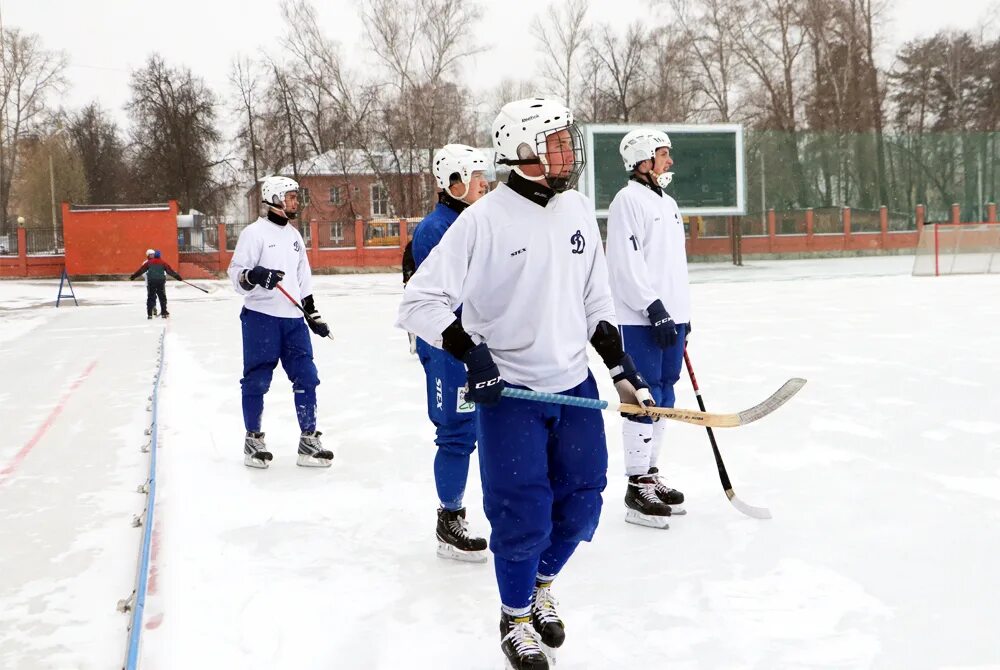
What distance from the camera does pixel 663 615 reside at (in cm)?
313

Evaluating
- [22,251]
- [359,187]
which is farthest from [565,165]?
[359,187]

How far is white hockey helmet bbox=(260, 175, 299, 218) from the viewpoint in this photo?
17.5 feet

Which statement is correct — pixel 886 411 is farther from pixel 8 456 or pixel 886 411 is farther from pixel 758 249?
pixel 758 249

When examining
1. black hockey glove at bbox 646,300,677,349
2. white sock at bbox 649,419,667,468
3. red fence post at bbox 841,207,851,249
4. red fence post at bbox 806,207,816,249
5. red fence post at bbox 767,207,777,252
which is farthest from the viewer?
red fence post at bbox 841,207,851,249

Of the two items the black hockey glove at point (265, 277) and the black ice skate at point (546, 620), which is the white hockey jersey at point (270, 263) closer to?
the black hockey glove at point (265, 277)

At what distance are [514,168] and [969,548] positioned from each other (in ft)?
8.15

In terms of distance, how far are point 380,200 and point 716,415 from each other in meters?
43.6

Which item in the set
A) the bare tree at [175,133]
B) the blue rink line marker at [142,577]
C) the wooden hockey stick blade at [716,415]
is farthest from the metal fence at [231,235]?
the wooden hockey stick blade at [716,415]

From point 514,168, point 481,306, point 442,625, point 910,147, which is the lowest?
point 442,625

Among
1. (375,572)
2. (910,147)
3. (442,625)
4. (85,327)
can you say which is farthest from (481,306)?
(910,147)

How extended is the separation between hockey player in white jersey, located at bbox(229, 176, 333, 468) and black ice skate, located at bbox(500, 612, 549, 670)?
2.79 m

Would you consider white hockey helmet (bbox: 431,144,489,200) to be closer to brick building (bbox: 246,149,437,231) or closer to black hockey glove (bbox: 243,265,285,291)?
black hockey glove (bbox: 243,265,285,291)

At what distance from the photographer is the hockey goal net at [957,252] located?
22312mm

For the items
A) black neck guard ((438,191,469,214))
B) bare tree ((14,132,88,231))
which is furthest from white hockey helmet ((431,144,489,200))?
bare tree ((14,132,88,231))
